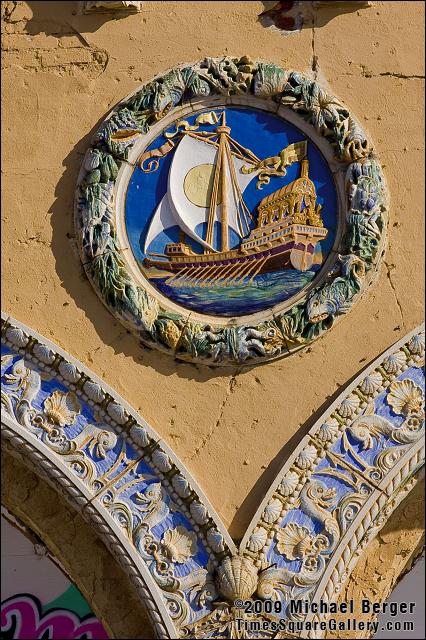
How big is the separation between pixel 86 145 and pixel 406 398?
2315mm

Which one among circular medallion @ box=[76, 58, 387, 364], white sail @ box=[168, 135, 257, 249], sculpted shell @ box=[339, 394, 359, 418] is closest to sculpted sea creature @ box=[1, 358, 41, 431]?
circular medallion @ box=[76, 58, 387, 364]

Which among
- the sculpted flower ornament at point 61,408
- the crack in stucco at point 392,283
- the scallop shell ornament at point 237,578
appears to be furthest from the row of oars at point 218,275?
the scallop shell ornament at point 237,578

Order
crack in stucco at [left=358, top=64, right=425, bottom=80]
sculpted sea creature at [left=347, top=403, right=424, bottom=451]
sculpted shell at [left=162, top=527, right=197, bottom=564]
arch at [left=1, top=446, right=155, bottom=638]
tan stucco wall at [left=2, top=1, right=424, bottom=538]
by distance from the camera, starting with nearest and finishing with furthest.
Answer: sculpted shell at [left=162, top=527, right=197, bottom=564]
sculpted sea creature at [left=347, top=403, right=424, bottom=451]
tan stucco wall at [left=2, top=1, right=424, bottom=538]
arch at [left=1, top=446, right=155, bottom=638]
crack in stucco at [left=358, top=64, right=425, bottom=80]

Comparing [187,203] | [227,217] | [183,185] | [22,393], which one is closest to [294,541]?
[22,393]

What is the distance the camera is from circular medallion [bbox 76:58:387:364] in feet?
25.1

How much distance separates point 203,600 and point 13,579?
1791 millimetres

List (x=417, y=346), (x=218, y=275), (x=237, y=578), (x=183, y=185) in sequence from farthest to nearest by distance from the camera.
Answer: (x=183, y=185)
(x=218, y=275)
(x=417, y=346)
(x=237, y=578)

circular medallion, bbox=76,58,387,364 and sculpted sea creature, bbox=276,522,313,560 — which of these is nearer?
sculpted sea creature, bbox=276,522,313,560

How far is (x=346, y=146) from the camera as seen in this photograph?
775 cm

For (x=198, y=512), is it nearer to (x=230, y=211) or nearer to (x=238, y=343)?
(x=238, y=343)

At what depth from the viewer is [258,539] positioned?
7.40 m

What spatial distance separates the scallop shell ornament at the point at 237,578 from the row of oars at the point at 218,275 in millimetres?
1522

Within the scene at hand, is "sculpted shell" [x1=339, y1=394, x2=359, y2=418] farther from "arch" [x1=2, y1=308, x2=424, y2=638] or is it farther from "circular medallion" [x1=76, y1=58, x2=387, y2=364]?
"circular medallion" [x1=76, y1=58, x2=387, y2=364]

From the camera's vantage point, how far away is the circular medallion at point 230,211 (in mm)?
7648
